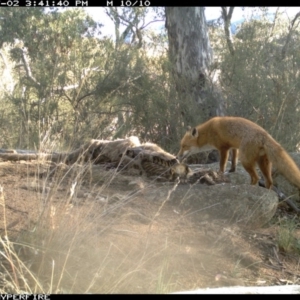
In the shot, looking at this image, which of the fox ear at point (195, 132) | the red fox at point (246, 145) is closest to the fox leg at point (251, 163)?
the red fox at point (246, 145)

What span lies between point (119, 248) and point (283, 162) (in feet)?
10.9

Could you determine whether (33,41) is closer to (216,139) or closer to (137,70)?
(137,70)

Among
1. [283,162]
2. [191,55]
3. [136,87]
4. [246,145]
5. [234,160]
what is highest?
[191,55]

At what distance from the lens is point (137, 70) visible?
12.9 meters

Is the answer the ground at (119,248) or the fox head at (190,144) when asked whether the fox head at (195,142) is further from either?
the ground at (119,248)

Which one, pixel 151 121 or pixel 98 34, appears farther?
pixel 98 34

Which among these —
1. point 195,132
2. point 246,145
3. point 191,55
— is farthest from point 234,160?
point 191,55

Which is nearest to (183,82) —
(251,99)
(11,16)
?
(251,99)

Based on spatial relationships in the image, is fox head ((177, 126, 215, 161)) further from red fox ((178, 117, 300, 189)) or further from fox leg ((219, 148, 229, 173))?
fox leg ((219, 148, 229, 173))

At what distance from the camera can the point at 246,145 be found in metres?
7.46

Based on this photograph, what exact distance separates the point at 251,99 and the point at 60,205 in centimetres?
766

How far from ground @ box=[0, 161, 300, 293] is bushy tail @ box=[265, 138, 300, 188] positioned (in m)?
1.16

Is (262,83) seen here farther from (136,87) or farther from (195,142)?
(195,142)

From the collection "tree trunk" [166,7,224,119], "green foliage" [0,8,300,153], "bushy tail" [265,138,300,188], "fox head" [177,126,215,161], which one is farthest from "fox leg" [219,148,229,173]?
"tree trunk" [166,7,224,119]
